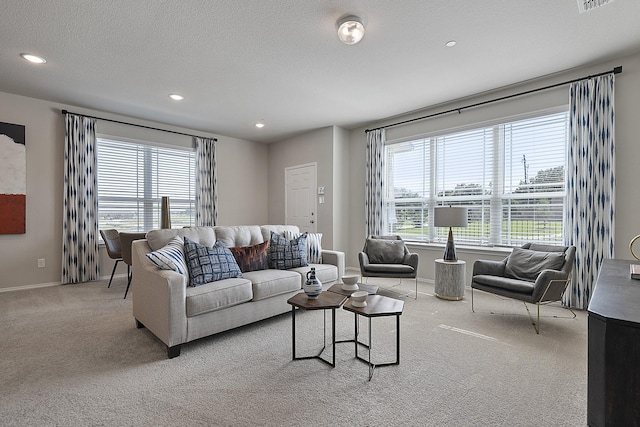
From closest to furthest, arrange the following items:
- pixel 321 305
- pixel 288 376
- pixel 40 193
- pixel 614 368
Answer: pixel 614 368
pixel 288 376
pixel 321 305
pixel 40 193

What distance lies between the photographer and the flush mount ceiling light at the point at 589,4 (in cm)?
235

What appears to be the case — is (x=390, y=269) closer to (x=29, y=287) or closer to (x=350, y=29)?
(x=350, y=29)

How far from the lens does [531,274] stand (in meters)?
3.27

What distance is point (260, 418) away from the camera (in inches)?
64.1

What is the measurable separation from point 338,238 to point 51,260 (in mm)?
4614

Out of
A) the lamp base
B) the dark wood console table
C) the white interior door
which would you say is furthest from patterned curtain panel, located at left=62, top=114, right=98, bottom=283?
the dark wood console table

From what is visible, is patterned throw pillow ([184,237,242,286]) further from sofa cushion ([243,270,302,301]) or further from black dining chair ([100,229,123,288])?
black dining chair ([100,229,123,288])

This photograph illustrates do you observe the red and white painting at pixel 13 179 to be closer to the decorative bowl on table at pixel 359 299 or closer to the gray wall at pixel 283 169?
the gray wall at pixel 283 169

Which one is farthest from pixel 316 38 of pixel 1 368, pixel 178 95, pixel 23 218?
pixel 23 218

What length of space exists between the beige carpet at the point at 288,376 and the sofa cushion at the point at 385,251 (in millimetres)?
1239

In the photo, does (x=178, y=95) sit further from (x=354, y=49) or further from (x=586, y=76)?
(x=586, y=76)

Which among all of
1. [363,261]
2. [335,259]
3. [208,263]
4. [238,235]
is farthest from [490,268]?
[208,263]

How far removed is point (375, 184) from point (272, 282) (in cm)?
310

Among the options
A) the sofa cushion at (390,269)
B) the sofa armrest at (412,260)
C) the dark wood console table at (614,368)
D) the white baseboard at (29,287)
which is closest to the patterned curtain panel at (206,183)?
the white baseboard at (29,287)
